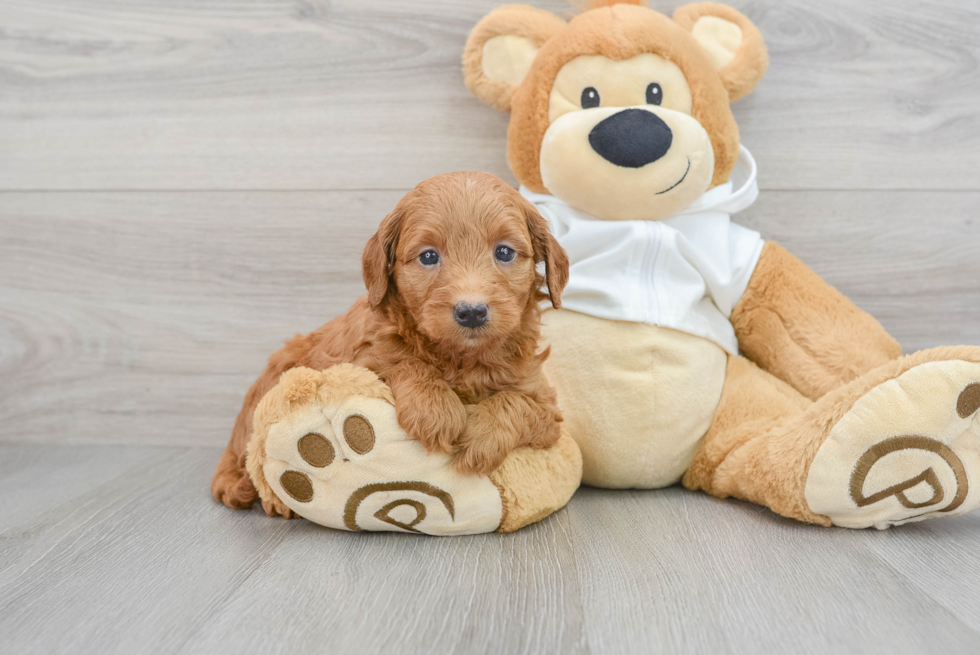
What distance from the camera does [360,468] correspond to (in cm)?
108

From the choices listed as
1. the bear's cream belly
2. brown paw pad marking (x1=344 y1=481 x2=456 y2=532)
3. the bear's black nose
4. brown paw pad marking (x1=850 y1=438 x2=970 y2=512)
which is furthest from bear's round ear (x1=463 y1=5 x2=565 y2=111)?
brown paw pad marking (x1=850 y1=438 x2=970 y2=512)

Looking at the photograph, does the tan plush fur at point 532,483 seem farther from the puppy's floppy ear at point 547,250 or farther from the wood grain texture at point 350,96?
the wood grain texture at point 350,96

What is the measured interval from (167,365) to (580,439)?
1.11 m

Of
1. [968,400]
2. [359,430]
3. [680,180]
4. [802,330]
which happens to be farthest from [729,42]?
[359,430]

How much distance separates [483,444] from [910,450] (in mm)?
672

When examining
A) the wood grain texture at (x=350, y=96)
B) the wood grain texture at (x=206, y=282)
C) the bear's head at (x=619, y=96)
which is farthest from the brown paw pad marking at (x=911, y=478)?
the wood grain texture at (x=350, y=96)

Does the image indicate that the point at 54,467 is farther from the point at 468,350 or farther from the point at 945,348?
the point at 945,348

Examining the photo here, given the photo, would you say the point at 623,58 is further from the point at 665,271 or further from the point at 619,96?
the point at 665,271

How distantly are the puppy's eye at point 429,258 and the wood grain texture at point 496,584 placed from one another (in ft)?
1.51

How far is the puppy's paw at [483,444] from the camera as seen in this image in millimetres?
1069

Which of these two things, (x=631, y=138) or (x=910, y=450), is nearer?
(x=910, y=450)

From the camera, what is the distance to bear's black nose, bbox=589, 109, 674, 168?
1266mm

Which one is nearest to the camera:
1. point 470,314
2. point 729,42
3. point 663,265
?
point 470,314

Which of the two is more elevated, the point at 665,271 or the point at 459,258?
the point at 459,258
